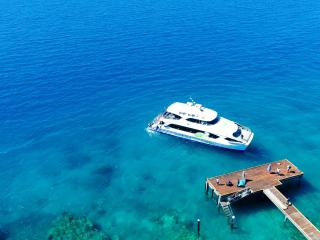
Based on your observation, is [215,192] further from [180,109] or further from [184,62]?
[184,62]

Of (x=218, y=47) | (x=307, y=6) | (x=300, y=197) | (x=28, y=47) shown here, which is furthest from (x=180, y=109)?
(x=307, y=6)

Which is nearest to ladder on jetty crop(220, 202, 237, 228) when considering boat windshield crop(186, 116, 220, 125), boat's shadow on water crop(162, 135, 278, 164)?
boat's shadow on water crop(162, 135, 278, 164)

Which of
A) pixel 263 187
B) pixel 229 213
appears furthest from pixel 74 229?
pixel 263 187

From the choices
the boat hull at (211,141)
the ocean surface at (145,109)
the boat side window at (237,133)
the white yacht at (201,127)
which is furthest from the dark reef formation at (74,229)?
the boat side window at (237,133)

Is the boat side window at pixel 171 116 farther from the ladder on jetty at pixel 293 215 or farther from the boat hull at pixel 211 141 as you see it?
the ladder on jetty at pixel 293 215

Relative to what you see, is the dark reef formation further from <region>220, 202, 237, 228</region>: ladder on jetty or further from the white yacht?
the white yacht

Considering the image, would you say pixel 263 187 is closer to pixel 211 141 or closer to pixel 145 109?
pixel 211 141

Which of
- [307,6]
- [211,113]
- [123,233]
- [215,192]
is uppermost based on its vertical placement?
[307,6]
